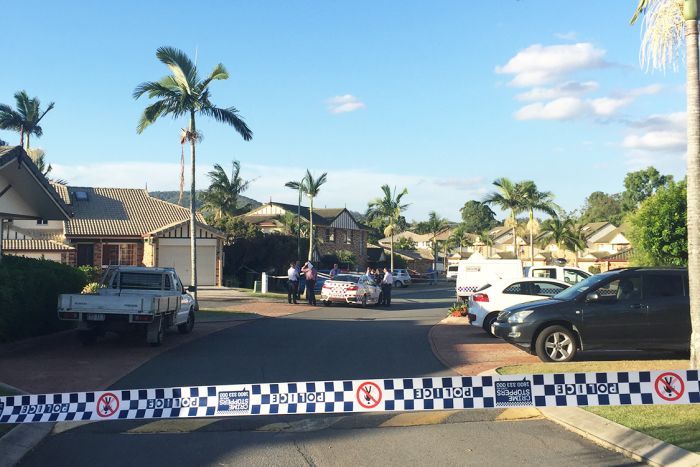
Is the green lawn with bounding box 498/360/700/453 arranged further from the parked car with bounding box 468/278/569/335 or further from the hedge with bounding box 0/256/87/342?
the hedge with bounding box 0/256/87/342

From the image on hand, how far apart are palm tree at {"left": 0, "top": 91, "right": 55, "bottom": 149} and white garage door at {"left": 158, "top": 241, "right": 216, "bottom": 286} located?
20.0m

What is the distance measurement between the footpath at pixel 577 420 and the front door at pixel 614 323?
132 cm

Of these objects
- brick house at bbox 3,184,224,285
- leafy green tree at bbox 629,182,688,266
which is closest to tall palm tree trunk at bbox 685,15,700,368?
leafy green tree at bbox 629,182,688,266

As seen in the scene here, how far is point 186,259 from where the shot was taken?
41188 millimetres

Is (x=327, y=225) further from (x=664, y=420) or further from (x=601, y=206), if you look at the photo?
(x=601, y=206)

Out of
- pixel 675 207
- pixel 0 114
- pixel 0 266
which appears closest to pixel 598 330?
pixel 675 207

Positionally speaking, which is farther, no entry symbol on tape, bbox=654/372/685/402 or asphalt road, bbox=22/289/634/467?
no entry symbol on tape, bbox=654/372/685/402

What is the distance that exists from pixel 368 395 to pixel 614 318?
667 cm

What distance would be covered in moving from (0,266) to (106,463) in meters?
8.97

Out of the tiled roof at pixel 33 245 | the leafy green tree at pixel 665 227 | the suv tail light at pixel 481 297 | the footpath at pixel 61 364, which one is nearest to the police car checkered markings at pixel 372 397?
the footpath at pixel 61 364

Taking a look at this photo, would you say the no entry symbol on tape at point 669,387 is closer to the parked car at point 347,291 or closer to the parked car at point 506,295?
the parked car at point 506,295

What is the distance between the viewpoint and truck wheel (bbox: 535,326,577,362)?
1207cm

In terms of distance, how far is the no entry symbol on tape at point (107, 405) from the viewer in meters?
6.89

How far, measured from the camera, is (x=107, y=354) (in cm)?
1342
